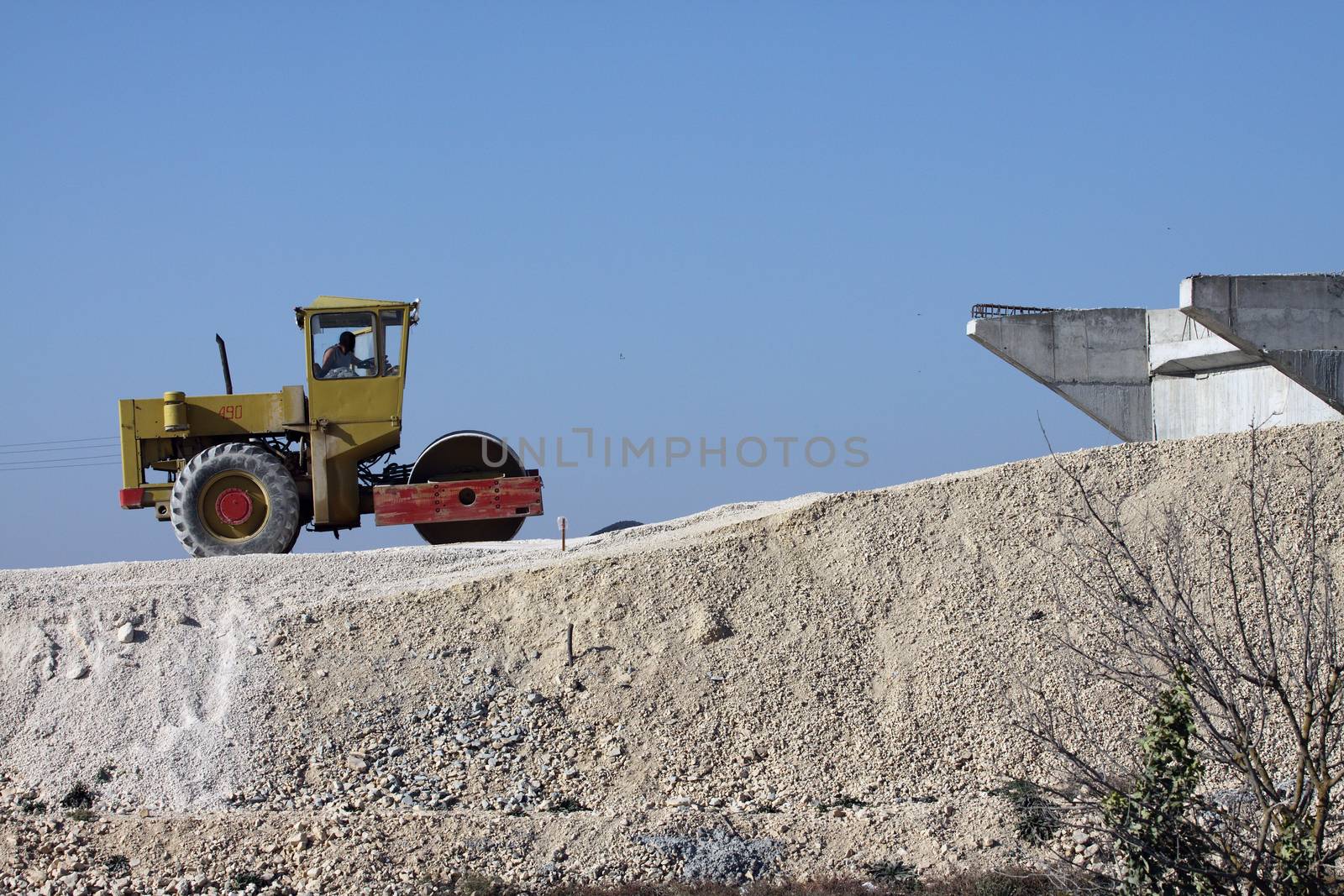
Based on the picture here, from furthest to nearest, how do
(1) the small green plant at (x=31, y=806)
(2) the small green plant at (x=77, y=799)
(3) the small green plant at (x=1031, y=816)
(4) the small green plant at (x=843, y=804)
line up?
(2) the small green plant at (x=77, y=799), (1) the small green plant at (x=31, y=806), (4) the small green plant at (x=843, y=804), (3) the small green plant at (x=1031, y=816)

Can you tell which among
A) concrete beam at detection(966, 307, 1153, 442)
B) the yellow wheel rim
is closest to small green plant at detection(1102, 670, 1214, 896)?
the yellow wheel rim

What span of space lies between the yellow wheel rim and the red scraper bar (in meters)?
1.29

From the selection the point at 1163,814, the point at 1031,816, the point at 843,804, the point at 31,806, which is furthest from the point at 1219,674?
the point at 31,806

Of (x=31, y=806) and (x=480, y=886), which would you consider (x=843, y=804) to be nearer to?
(x=480, y=886)

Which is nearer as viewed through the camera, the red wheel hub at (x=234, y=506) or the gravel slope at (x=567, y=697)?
the gravel slope at (x=567, y=697)

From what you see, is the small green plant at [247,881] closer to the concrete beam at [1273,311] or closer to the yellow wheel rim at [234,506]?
the yellow wheel rim at [234,506]

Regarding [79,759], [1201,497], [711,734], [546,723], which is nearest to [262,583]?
[79,759]

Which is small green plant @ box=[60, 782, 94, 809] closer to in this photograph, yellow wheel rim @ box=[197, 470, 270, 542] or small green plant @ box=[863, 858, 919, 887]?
yellow wheel rim @ box=[197, 470, 270, 542]

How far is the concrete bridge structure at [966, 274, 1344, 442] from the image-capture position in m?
17.4

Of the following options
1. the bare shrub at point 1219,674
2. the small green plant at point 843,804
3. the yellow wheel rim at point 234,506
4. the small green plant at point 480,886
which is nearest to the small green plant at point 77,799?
the small green plant at point 480,886

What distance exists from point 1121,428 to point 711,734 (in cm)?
1195

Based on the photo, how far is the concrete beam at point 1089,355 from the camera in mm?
20703

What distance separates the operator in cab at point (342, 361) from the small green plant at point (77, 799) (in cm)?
584

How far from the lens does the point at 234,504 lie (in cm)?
1534
